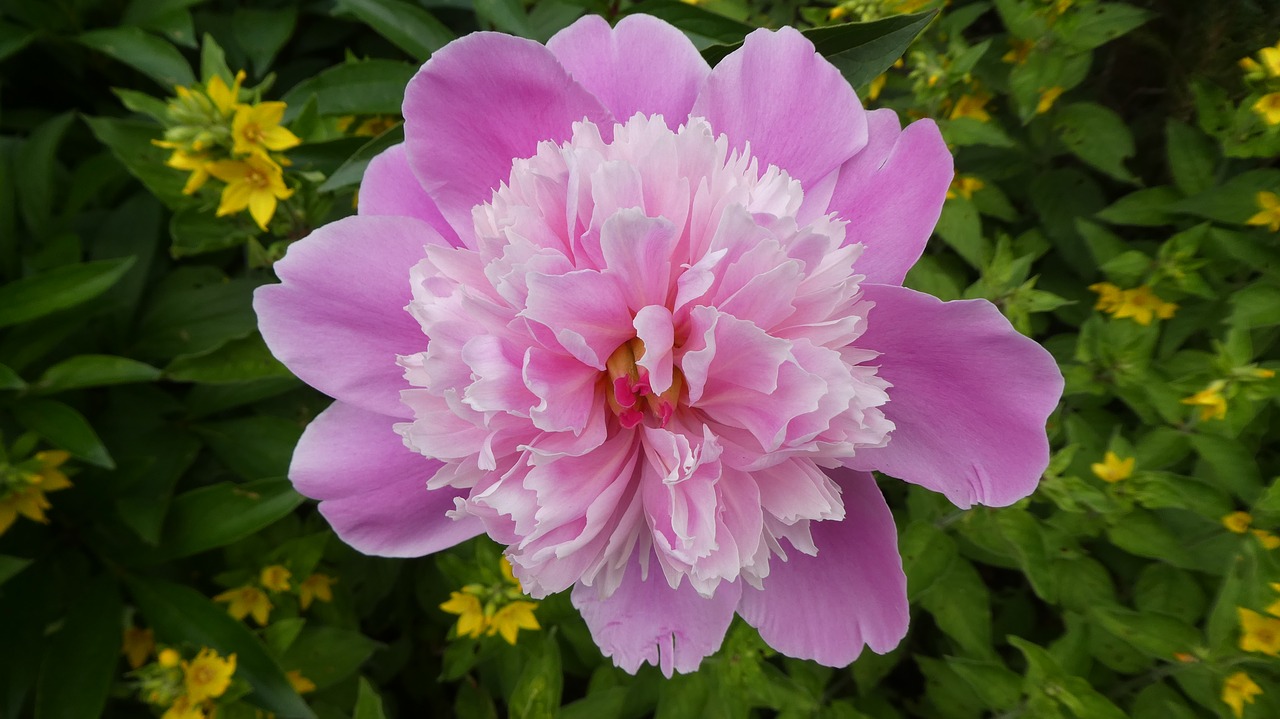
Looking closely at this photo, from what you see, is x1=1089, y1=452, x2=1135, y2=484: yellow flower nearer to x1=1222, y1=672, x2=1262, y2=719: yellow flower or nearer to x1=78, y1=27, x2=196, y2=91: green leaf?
x1=1222, y1=672, x2=1262, y2=719: yellow flower

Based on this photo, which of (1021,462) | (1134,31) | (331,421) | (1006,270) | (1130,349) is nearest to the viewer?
(1021,462)

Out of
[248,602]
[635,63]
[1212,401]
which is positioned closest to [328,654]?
[248,602]

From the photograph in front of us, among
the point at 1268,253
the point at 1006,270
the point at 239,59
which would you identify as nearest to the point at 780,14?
the point at 1006,270

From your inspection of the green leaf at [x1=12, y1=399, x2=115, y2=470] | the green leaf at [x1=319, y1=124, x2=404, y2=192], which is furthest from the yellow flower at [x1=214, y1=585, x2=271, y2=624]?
the green leaf at [x1=319, y1=124, x2=404, y2=192]

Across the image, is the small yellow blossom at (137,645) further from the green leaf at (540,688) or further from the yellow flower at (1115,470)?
the yellow flower at (1115,470)

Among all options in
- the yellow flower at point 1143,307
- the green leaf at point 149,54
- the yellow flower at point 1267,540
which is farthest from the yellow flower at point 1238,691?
the green leaf at point 149,54

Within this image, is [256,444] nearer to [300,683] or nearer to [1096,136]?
[300,683]

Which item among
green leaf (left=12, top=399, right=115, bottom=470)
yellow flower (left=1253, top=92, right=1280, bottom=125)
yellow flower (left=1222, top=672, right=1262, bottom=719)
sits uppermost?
yellow flower (left=1253, top=92, right=1280, bottom=125)

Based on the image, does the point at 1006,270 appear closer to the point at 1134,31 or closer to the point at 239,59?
the point at 1134,31
